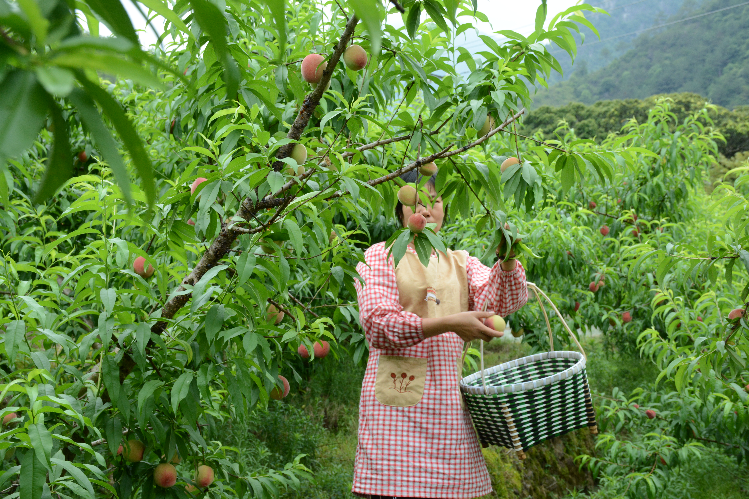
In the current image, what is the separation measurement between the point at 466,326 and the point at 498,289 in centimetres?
29

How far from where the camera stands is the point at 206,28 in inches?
10.9

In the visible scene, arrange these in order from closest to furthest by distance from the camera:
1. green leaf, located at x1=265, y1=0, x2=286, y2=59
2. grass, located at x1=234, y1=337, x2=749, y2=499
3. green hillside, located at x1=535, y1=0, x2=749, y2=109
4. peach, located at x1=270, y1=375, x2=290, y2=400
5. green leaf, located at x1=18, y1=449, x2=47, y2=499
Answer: green leaf, located at x1=265, y1=0, x2=286, y2=59 < green leaf, located at x1=18, y1=449, x2=47, y2=499 < peach, located at x1=270, y1=375, x2=290, y2=400 < grass, located at x1=234, y1=337, x2=749, y2=499 < green hillside, located at x1=535, y1=0, x2=749, y2=109

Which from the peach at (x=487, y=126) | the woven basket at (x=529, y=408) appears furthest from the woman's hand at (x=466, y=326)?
the peach at (x=487, y=126)

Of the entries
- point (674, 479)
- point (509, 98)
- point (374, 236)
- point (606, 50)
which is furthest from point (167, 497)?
point (606, 50)

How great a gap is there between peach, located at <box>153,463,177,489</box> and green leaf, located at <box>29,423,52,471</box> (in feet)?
1.25

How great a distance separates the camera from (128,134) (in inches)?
9.6

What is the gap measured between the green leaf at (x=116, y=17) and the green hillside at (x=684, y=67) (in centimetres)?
2325

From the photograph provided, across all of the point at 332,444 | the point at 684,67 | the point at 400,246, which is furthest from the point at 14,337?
the point at 684,67

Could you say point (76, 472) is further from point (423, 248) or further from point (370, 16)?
point (370, 16)

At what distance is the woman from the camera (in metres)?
1.50

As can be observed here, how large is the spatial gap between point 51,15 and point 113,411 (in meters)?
1.14

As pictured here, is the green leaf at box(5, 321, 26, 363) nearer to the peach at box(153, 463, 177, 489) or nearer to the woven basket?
the peach at box(153, 463, 177, 489)

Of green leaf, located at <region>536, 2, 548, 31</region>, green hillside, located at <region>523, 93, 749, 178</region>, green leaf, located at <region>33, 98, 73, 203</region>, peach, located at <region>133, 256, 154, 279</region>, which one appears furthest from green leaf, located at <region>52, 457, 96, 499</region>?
green hillside, located at <region>523, 93, 749, 178</region>

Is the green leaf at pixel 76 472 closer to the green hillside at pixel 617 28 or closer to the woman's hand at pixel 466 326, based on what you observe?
the woman's hand at pixel 466 326
